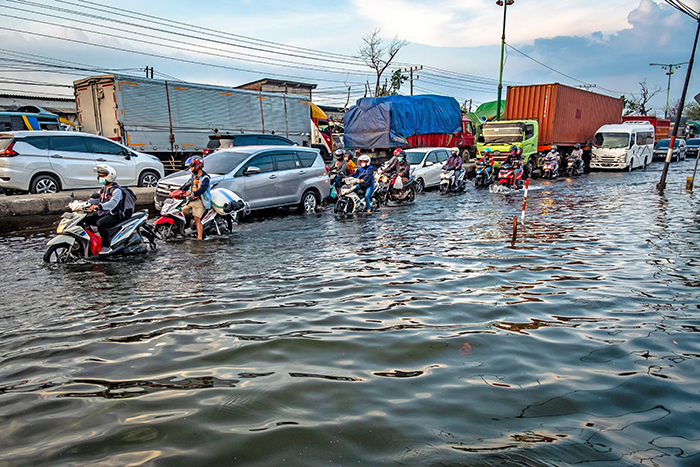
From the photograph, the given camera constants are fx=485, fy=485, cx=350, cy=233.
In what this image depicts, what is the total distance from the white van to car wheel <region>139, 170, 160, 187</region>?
74.4ft

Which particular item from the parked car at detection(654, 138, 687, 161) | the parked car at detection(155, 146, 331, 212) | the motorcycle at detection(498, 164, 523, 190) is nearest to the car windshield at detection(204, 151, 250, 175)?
the parked car at detection(155, 146, 331, 212)

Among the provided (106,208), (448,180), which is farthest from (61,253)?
(448,180)

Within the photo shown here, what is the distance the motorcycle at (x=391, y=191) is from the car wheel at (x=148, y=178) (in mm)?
6730

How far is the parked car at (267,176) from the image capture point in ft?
36.3

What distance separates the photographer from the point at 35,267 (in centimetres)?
682

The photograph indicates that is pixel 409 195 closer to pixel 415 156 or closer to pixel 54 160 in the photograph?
pixel 415 156

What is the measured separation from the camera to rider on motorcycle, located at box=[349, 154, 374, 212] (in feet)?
41.7

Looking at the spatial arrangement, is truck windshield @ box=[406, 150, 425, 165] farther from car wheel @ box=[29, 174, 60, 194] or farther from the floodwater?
car wheel @ box=[29, 174, 60, 194]

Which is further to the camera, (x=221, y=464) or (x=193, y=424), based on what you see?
(x=193, y=424)

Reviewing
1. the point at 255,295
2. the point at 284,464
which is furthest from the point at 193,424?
the point at 255,295

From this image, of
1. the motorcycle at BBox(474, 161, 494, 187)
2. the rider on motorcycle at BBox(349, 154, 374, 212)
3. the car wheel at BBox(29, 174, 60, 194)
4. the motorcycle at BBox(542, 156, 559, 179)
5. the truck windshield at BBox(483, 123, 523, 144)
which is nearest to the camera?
the car wheel at BBox(29, 174, 60, 194)

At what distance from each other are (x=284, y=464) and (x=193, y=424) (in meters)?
0.68

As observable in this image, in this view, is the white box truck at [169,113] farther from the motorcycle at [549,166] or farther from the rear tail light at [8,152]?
the motorcycle at [549,166]

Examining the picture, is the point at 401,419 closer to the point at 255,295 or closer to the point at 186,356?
the point at 186,356
